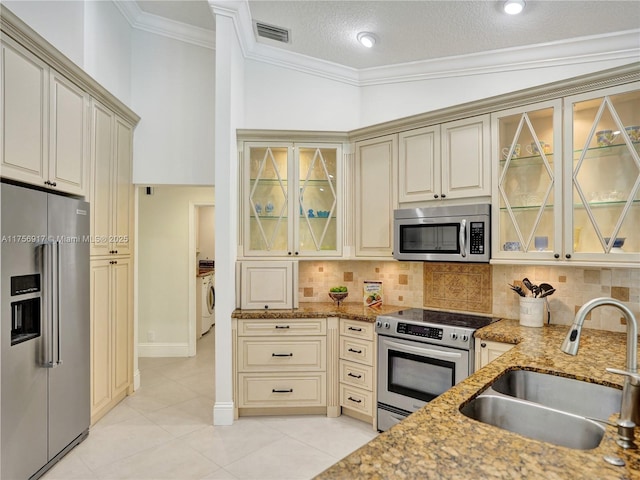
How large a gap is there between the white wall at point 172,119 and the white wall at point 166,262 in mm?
1100

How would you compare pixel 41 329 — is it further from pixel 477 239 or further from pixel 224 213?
pixel 477 239

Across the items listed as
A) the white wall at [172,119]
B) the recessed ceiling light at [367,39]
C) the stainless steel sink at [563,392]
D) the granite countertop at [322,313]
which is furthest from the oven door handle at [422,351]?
the recessed ceiling light at [367,39]

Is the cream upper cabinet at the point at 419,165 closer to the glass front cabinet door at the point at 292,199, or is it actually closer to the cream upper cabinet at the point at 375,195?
the cream upper cabinet at the point at 375,195

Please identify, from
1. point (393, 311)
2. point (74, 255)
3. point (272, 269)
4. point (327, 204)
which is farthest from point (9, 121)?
point (393, 311)

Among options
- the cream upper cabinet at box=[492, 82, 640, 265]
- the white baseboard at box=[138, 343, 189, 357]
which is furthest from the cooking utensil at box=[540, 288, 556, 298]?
the white baseboard at box=[138, 343, 189, 357]

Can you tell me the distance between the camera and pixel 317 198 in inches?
138

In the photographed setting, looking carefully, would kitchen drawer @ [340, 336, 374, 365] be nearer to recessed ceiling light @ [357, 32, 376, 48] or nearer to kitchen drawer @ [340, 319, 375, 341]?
kitchen drawer @ [340, 319, 375, 341]

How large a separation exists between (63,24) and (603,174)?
3935mm

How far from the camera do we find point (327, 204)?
11.5 ft

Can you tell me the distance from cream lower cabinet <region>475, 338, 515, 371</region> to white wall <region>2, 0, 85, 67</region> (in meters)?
3.54

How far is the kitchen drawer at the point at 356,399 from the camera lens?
120 inches

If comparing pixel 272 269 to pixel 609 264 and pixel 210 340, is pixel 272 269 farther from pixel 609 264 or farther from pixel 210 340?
pixel 210 340

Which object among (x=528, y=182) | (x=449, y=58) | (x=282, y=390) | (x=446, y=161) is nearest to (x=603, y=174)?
(x=528, y=182)

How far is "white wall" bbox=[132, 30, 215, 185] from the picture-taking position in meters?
3.83
